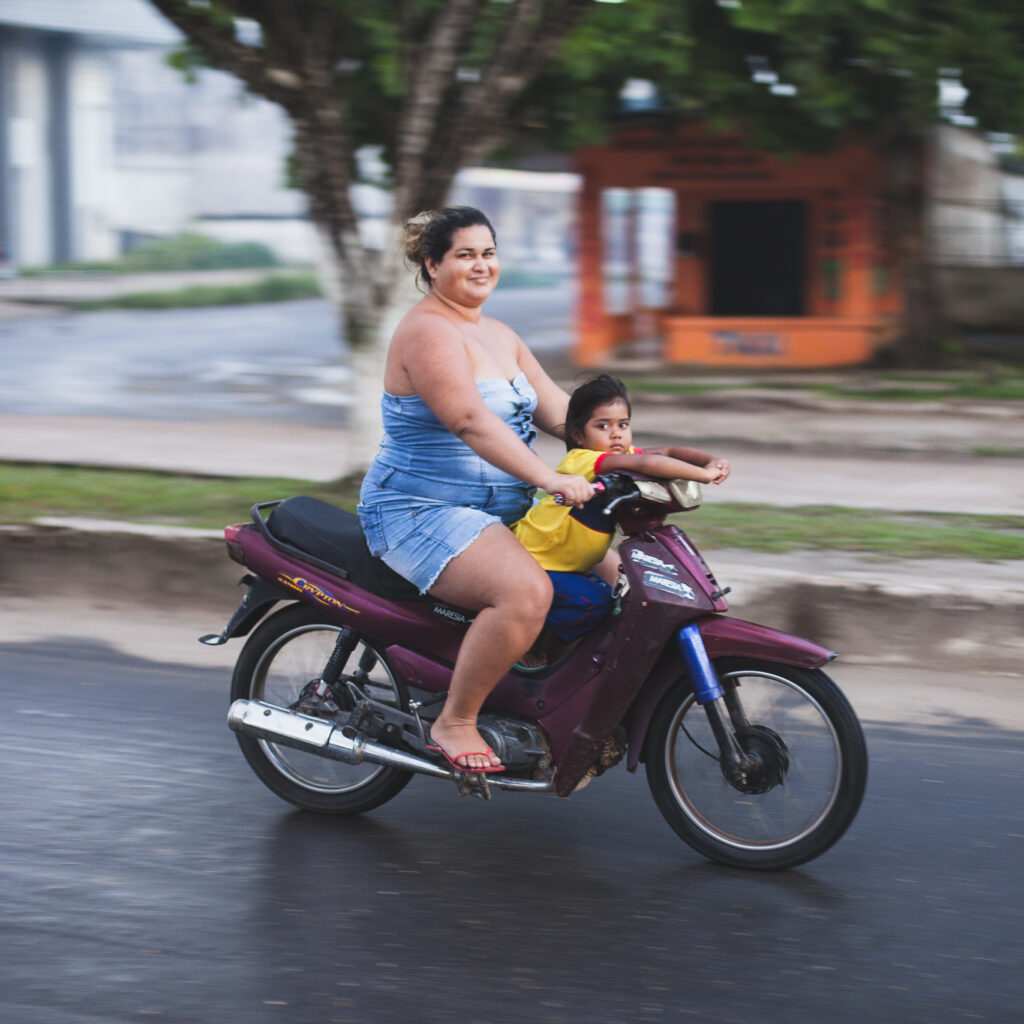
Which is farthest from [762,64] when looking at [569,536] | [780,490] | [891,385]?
[569,536]

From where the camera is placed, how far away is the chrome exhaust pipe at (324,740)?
425cm

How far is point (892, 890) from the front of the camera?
3.98 metres

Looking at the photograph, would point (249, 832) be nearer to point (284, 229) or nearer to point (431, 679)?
point (431, 679)

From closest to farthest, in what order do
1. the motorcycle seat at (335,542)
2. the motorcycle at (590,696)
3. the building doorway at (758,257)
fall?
the motorcycle at (590,696) < the motorcycle seat at (335,542) < the building doorway at (758,257)

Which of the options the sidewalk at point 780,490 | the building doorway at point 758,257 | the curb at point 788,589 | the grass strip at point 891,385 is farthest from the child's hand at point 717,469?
the building doorway at point 758,257

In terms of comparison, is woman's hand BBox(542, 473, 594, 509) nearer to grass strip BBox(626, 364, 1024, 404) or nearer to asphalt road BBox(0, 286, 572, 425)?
asphalt road BBox(0, 286, 572, 425)

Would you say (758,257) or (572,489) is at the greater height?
(758,257)

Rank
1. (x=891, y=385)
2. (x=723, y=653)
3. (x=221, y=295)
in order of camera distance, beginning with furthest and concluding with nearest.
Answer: (x=221, y=295) → (x=891, y=385) → (x=723, y=653)

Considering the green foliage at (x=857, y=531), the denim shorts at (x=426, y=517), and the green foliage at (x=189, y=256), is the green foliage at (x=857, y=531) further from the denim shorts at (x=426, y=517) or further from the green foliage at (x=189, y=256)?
the green foliage at (x=189, y=256)

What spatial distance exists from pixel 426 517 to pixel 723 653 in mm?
925

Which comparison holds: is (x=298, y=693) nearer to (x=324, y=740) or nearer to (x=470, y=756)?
(x=324, y=740)

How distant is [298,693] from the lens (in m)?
4.67

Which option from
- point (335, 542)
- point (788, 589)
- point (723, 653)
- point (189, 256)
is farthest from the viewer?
point (189, 256)

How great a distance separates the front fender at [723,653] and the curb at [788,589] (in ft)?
8.18
